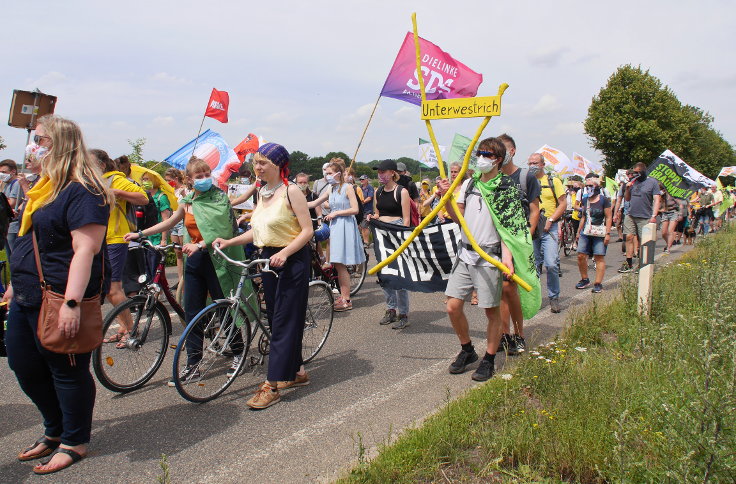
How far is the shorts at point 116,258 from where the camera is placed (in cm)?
545

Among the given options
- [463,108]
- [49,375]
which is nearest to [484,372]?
[463,108]

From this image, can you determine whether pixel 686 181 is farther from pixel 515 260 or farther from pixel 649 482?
pixel 649 482

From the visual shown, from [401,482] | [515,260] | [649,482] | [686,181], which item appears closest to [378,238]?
[515,260]

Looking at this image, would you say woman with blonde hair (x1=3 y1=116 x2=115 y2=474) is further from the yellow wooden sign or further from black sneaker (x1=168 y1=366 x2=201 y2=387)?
the yellow wooden sign

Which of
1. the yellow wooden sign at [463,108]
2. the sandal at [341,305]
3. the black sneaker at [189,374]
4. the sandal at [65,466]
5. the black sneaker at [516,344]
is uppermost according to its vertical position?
the yellow wooden sign at [463,108]

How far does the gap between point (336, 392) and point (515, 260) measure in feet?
5.61

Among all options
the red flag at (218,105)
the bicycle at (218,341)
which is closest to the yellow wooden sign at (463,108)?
the bicycle at (218,341)

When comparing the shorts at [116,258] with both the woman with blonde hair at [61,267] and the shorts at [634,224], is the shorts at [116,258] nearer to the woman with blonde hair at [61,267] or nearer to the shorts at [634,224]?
the woman with blonde hair at [61,267]

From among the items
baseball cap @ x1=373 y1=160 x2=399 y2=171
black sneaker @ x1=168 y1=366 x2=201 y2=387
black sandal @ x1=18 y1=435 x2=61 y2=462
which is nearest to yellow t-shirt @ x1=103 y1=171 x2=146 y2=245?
black sneaker @ x1=168 y1=366 x2=201 y2=387

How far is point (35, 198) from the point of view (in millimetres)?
3104

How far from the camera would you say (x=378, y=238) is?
215 inches

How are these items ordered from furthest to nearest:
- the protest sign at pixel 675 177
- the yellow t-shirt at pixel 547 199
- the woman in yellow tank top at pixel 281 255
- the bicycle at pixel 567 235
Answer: the bicycle at pixel 567 235, the protest sign at pixel 675 177, the yellow t-shirt at pixel 547 199, the woman in yellow tank top at pixel 281 255

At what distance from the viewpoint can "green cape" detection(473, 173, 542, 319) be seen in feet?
14.4

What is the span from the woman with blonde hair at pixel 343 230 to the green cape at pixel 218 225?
2.55m
